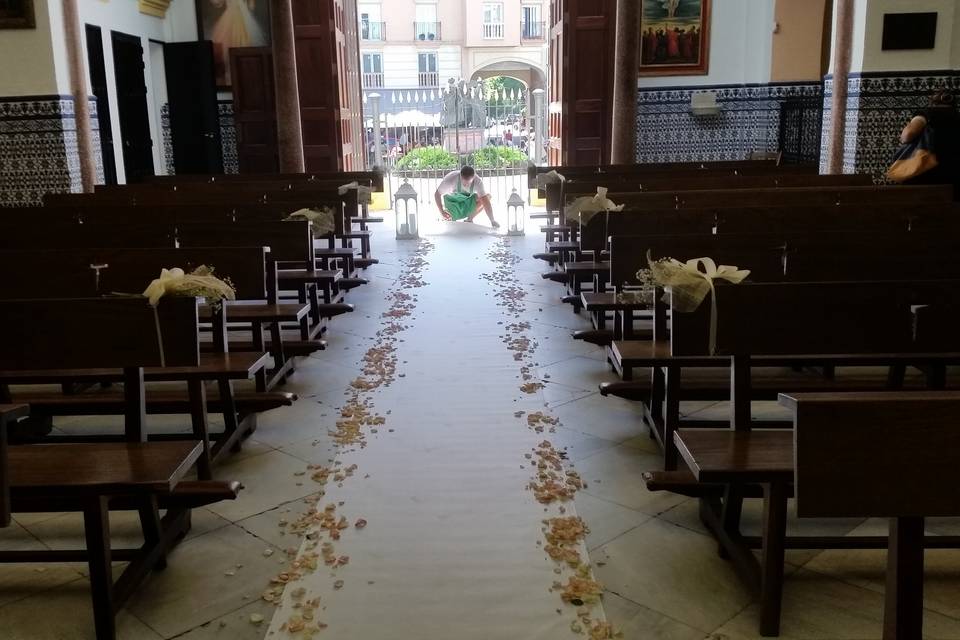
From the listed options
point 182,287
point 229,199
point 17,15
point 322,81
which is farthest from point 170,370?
point 322,81

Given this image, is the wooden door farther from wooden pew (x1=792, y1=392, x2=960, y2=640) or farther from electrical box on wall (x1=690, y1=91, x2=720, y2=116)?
wooden pew (x1=792, y1=392, x2=960, y2=640)

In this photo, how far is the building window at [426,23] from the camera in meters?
32.3

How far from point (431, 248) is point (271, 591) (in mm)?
7221

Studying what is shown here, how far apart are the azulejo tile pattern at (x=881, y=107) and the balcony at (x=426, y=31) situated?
26017mm

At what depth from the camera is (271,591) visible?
271 cm

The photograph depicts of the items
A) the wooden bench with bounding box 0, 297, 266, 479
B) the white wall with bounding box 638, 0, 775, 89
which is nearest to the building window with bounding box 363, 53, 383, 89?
the white wall with bounding box 638, 0, 775, 89

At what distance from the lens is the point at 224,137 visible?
38.6ft

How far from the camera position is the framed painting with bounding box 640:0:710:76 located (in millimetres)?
10938

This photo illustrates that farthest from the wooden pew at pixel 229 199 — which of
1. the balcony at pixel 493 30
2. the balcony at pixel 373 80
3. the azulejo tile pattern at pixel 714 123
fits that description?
the balcony at pixel 493 30

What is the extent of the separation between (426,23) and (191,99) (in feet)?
75.0

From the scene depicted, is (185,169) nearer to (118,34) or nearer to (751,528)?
(118,34)

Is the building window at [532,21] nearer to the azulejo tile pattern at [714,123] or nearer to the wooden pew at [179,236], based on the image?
the azulejo tile pattern at [714,123]

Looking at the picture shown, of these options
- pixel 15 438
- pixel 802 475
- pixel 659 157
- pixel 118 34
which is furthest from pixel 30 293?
pixel 659 157

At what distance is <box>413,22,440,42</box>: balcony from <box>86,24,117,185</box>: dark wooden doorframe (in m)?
24.1
